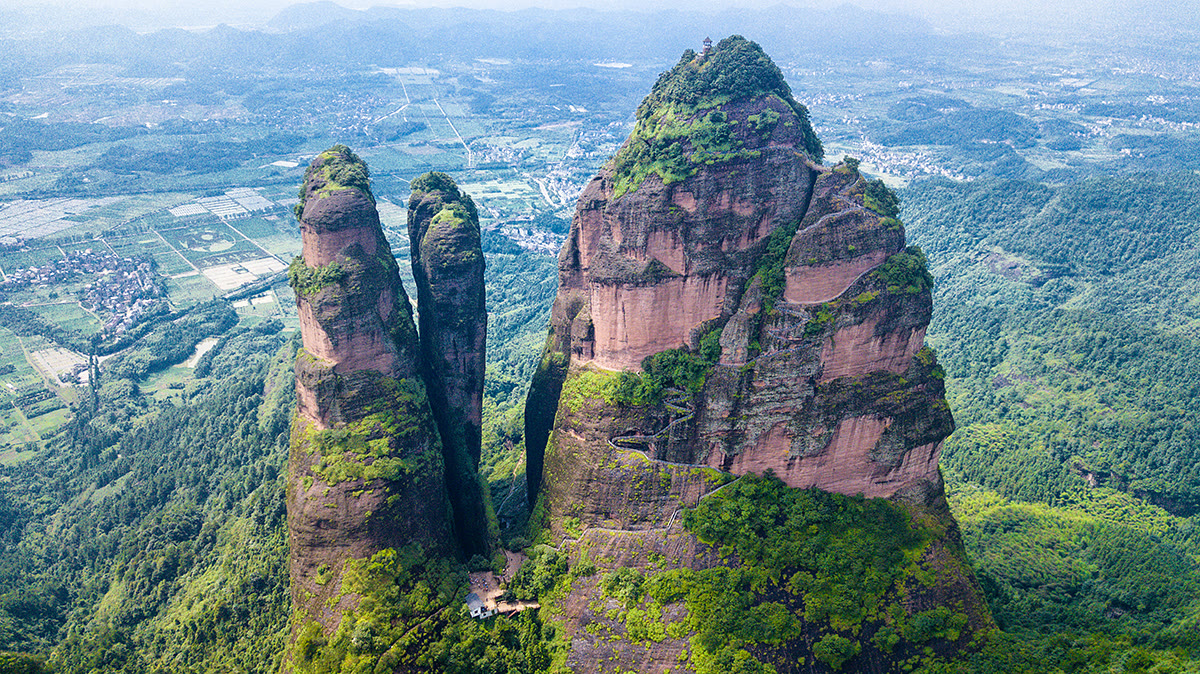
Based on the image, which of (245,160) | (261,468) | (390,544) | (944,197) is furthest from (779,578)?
(245,160)

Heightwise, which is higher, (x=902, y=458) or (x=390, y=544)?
(x=902, y=458)

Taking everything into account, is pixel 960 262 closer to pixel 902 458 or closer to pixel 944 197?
pixel 944 197

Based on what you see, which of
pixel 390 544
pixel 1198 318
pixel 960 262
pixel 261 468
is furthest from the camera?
pixel 960 262

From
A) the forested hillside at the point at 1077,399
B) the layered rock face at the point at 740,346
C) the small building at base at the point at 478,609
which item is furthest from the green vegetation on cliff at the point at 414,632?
the forested hillside at the point at 1077,399

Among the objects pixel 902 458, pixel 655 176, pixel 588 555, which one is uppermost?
pixel 655 176

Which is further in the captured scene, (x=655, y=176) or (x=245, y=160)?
(x=245, y=160)

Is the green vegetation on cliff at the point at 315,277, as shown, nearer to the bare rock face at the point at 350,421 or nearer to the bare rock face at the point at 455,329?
the bare rock face at the point at 350,421
